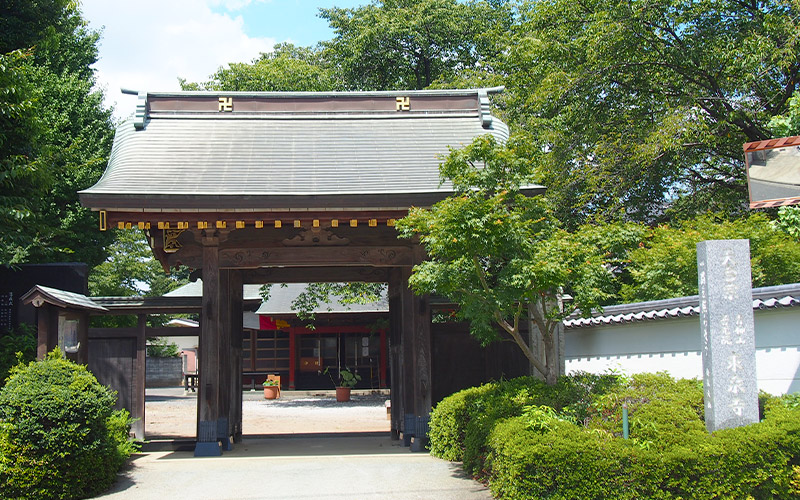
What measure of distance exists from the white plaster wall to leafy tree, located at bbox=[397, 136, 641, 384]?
4.72ft

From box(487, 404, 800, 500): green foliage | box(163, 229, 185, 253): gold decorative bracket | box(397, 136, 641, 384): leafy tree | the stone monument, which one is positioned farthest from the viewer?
box(163, 229, 185, 253): gold decorative bracket

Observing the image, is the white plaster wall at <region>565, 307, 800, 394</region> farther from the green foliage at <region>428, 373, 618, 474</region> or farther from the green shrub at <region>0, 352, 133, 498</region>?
the green shrub at <region>0, 352, 133, 498</region>

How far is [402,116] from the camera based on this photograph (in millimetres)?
13438

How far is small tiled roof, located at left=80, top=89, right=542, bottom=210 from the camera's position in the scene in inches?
400

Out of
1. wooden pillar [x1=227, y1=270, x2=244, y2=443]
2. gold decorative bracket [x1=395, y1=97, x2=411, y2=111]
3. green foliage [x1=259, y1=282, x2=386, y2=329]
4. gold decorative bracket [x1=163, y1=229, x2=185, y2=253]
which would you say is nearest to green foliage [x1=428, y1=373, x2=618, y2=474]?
wooden pillar [x1=227, y1=270, x2=244, y2=443]

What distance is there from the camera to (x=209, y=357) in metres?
11.2

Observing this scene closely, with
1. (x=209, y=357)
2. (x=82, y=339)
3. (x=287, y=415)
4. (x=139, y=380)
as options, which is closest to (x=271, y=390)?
(x=287, y=415)

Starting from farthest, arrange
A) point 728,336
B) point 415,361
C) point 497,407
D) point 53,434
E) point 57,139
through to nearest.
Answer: point 57,139
point 415,361
point 497,407
point 53,434
point 728,336

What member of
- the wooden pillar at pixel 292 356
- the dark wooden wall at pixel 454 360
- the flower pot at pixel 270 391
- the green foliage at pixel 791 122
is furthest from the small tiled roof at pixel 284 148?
the wooden pillar at pixel 292 356

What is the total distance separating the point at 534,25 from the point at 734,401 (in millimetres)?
15218

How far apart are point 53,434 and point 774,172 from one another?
8.56m

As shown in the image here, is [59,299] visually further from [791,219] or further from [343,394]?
[343,394]

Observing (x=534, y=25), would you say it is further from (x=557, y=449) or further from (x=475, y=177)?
(x=557, y=449)

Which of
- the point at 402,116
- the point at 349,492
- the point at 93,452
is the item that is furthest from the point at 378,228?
the point at 93,452
